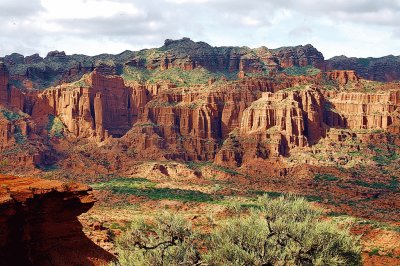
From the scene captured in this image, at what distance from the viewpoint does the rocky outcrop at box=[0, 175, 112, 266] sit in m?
31.9

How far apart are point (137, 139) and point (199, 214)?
60.0 meters

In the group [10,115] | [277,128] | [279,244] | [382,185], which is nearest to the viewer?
[279,244]

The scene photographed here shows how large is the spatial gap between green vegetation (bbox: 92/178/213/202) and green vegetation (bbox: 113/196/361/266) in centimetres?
5642

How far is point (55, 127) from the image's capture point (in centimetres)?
14775

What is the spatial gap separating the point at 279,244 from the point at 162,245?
685 cm

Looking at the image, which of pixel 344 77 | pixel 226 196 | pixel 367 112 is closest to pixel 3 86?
pixel 226 196

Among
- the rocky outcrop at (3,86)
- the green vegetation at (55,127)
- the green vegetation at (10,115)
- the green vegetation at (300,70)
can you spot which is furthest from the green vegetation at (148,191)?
the green vegetation at (300,70)

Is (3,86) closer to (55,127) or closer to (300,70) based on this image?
(55,127)

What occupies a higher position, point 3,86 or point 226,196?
point 3,86

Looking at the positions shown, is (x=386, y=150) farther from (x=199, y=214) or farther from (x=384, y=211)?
(x=199, y=214)

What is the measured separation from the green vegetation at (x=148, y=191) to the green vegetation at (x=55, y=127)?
34.0 meters

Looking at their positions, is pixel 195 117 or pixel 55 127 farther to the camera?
pixel 55 127

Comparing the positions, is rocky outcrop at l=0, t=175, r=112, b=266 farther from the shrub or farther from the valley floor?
the valley floor

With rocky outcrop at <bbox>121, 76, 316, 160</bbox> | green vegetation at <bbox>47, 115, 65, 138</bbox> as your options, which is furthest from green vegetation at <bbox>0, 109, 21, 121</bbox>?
rocky outcrop at <bbox>121, 76, 316, 160</bbox>
